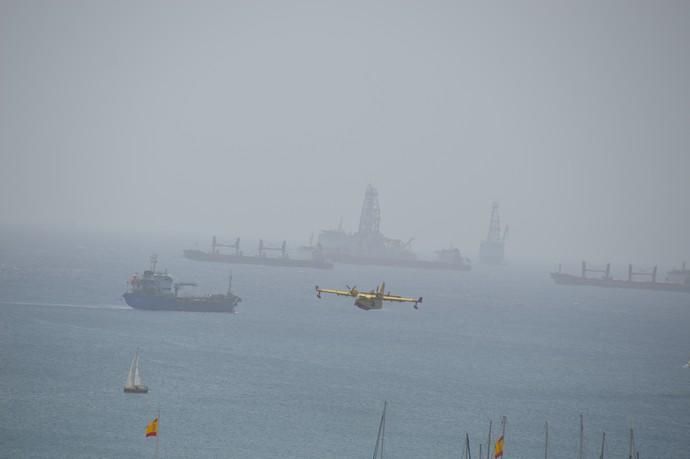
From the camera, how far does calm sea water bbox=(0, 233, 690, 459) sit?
270 ft

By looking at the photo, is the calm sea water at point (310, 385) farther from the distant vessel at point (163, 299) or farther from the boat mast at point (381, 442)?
the distant vessel at point (163, 299)

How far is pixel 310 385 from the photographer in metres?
105

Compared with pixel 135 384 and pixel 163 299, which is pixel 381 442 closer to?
pixel 135 384

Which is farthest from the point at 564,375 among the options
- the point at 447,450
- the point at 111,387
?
the point at 111,387

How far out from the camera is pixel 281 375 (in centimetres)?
10988

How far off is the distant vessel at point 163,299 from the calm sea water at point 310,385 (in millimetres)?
3324

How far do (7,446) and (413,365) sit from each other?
56.7m

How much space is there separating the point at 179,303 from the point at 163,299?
329 centimetres

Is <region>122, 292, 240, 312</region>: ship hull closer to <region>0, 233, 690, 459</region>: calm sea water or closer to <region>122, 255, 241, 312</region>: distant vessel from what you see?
<region>122, 255, 241, 312</region>: distant vessel

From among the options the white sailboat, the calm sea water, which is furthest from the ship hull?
the white sailboat

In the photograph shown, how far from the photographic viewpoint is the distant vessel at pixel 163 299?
16012 cm

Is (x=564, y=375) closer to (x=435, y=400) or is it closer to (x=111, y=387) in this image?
(x=435, y=400)

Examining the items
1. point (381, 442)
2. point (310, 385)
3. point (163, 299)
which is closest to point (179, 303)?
point (163, 299)

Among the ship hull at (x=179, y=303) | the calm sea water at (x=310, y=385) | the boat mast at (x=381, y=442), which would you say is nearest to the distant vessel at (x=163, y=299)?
the ship hull at (x=179, y=303)
